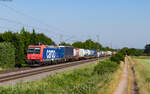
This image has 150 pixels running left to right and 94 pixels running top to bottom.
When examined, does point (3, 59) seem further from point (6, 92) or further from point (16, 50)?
point (6, 92)

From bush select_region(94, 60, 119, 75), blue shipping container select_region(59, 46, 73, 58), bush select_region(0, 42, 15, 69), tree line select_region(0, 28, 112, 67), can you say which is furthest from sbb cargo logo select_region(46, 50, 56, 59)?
bush select_region(94, 60, 119, 75)

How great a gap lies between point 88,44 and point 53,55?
7342 cm

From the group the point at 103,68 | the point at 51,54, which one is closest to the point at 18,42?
the point at 51,54

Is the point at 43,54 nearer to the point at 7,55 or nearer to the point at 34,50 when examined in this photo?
the point at 34,50

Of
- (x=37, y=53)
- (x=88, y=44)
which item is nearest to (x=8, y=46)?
(x=37, y=53)

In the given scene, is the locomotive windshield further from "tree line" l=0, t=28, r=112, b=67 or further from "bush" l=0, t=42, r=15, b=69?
"bush" l=0, t=42, r=15, b=69

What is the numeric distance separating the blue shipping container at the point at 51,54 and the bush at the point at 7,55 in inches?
193

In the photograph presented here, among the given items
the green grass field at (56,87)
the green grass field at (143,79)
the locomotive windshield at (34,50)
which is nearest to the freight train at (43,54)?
the locomotive windshield at (34,50)

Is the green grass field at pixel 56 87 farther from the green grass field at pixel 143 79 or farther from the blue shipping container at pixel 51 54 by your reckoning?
the blue shipping container at pixel 51 54

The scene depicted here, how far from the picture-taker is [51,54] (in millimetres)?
41312

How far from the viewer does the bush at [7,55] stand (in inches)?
1323

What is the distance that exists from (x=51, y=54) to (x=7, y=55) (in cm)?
893

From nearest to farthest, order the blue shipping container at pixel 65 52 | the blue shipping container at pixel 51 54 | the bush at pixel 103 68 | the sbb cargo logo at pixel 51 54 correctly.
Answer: the bush at pixel 103 68, the blue shipping container at pixel 51 54, the sbb cargo logo at pixel 51 54, the blue shipping container at pixel 65 52

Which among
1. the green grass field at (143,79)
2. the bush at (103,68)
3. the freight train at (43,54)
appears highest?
the freight train at (43,54)
